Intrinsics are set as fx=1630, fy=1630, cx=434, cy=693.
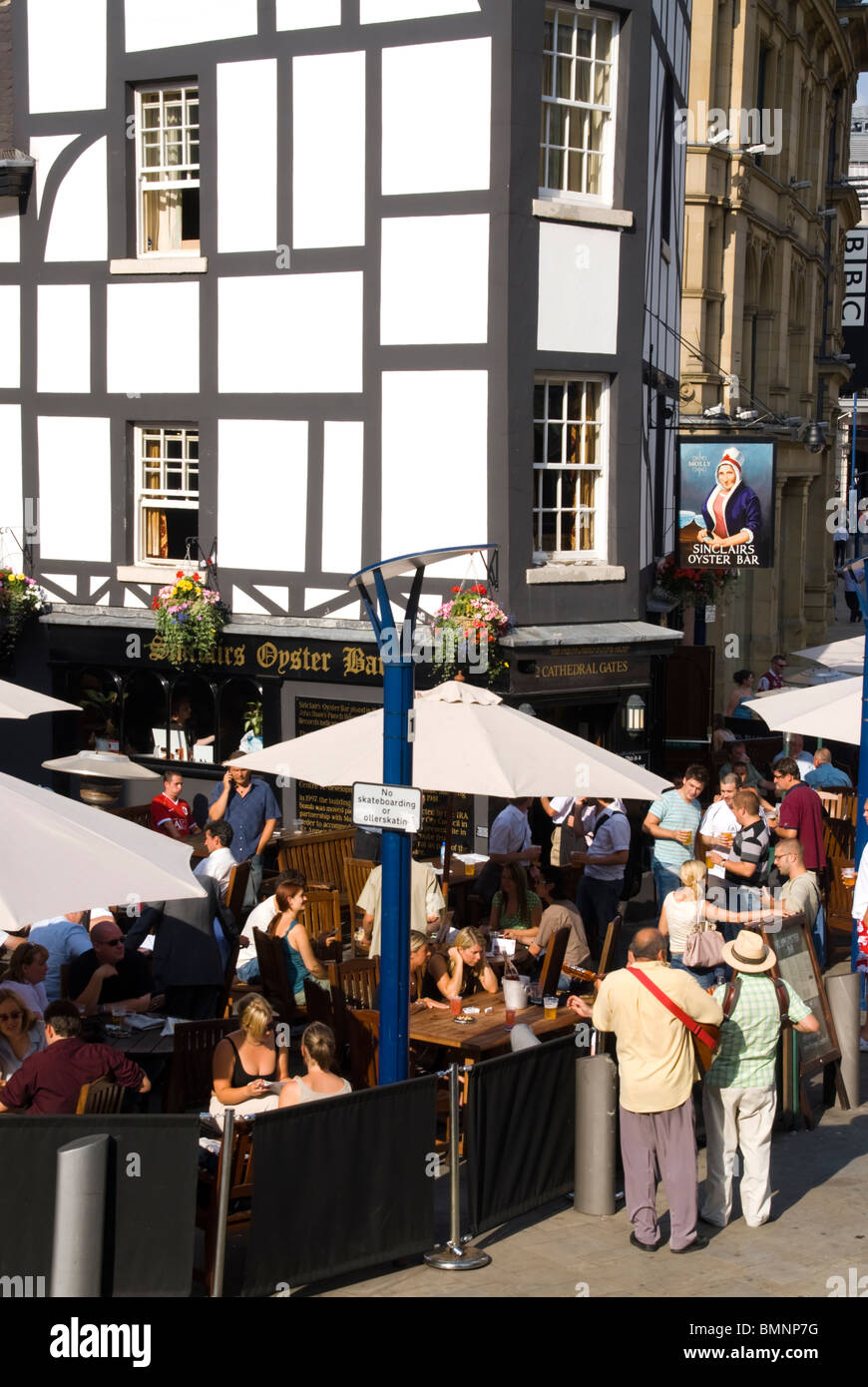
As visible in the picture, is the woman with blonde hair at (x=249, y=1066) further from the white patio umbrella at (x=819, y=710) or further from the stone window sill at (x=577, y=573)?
the stone window sill at (x=577, y=573)

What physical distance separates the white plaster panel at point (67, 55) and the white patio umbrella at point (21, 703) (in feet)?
24.4

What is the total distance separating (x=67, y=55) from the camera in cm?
1830

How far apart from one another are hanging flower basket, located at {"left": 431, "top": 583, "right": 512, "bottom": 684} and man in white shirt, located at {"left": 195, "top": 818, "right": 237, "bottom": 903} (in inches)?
146

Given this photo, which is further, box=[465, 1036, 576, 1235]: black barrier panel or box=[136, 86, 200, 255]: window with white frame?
box=[136, 86, 200, 255]: window with white frame

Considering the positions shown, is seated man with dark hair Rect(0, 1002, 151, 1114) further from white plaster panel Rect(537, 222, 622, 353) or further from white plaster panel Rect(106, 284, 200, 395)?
white plaster panel Rect(106, 284, 200, 395)

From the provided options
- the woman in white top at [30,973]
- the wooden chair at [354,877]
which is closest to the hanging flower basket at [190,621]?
the wooden chair at [354,877]

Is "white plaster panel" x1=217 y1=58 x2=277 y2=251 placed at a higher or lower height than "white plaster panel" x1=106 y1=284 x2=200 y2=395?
higher

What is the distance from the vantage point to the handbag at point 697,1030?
852 cm

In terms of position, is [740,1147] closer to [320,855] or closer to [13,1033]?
[13,1033]

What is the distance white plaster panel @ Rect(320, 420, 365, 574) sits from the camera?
55.8ft

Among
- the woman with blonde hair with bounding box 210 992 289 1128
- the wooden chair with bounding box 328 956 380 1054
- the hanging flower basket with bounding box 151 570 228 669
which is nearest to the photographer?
the woman with blonde hair with bounding box 210 992 289 1128

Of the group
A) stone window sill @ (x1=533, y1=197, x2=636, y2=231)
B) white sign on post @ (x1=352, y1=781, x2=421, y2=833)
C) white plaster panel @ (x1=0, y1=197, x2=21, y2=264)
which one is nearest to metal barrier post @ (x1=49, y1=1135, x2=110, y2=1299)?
white sign on post @ (x1=352, y1=781, x2=421, y2=833)

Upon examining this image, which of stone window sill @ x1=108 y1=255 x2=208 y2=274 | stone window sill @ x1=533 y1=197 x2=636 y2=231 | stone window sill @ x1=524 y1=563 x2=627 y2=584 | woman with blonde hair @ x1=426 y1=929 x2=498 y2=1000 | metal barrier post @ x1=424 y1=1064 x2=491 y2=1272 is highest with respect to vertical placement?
stone window sill @ x1=533 y1=197 x2=636 y2=231

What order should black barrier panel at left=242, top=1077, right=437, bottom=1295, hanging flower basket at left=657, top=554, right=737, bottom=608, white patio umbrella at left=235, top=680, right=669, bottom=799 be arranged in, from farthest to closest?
1. hanging flower basket at left=657, top=554, right=737, bottom=608
2. white patio umbrella at left=235, top=680, right=669, bottom=799
3. black barrier panel at left=242, top=1077, right=437, bottom=1295
